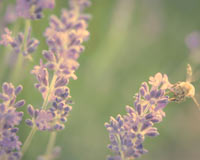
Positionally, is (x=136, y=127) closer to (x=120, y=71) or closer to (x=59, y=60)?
(x=59, y=60)

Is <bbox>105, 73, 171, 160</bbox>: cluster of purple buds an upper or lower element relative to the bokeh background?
lower

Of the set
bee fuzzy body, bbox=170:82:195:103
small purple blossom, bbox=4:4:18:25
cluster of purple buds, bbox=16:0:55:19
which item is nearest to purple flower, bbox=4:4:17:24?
small purple blossom, bbox=4:4:18:25

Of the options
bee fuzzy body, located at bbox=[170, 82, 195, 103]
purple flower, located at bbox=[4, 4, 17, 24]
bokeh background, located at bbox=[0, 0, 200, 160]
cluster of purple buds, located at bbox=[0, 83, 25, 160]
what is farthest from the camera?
bokeh background, located at bbox=[0, 0, 200, 160]

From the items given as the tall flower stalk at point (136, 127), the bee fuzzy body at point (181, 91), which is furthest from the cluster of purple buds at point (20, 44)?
the bee fuzzy body at point (181, 91)

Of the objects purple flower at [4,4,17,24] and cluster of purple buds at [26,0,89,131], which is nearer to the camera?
cluster of purple buds at [26,0,89,131]

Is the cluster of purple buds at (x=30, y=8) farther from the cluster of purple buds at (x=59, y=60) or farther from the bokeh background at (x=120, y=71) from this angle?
the bokeh background at (x=120, y=71)

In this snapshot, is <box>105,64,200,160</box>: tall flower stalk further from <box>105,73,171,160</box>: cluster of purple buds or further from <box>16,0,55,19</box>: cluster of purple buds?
<box>16,0,55,19</box>: cluster of purple buds

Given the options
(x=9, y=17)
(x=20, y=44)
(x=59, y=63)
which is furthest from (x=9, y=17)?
(x=59, y=63)
